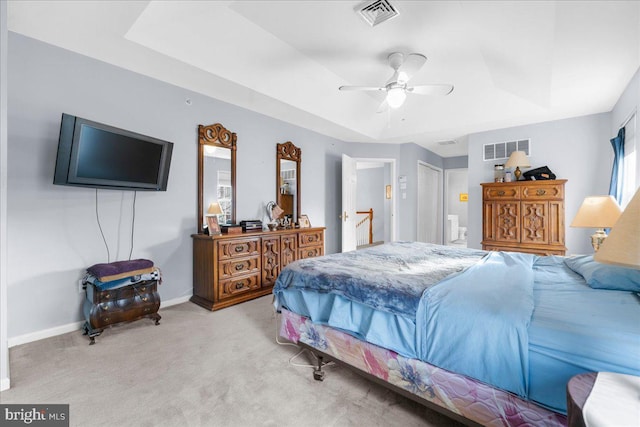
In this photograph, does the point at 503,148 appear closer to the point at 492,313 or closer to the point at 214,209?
the point at 492,313

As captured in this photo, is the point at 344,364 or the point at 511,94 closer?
the point at 344,364

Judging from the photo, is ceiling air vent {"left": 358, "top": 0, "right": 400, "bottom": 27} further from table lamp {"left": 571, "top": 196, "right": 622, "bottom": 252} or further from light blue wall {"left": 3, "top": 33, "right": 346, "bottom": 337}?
table lamp {"left": 571, "top": 196, "right": 622, "bottom": 252}

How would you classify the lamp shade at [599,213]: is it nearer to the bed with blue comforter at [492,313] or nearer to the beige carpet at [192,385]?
the bed with blue comforter at [492,313]

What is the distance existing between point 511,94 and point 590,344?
3.90 m

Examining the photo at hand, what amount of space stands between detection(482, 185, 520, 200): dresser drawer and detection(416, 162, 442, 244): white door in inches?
75.0

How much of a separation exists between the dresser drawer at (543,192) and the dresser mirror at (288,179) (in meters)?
3.49

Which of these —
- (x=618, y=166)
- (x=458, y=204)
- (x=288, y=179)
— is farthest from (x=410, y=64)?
(x=458, y=204)

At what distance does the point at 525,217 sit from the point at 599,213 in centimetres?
151

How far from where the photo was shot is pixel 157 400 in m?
1.75

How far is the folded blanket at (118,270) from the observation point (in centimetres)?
249

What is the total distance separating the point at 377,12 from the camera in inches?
98.6

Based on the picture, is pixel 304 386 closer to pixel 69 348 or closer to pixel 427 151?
pixel 69 348

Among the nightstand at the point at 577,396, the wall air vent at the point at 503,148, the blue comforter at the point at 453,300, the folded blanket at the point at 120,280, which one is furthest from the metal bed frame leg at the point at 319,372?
the wall air vent at the point at 503,148

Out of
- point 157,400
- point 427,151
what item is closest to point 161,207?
point 157,400
